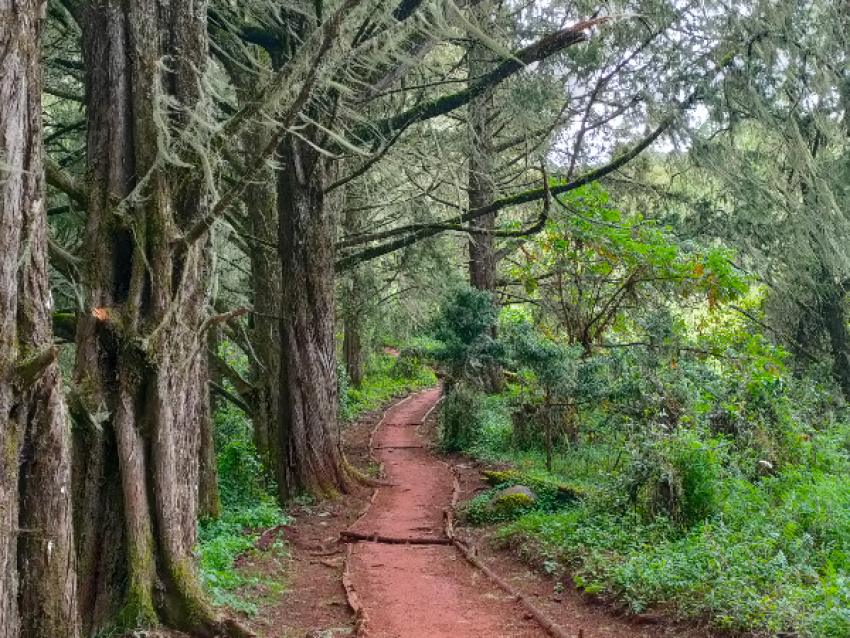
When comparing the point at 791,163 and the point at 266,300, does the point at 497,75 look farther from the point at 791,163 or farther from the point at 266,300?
the point at 266,300

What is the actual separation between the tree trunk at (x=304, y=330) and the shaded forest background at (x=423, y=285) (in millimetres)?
47

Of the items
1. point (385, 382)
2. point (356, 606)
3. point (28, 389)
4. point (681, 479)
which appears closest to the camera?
point (28, 389)

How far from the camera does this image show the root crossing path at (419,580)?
6.41 m

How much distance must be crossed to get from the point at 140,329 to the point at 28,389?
151 cm

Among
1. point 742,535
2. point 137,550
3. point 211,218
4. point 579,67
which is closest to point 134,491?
point 137,550

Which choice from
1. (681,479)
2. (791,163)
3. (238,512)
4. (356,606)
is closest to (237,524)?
(238,512)

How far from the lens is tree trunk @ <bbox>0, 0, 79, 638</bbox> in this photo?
3.73m

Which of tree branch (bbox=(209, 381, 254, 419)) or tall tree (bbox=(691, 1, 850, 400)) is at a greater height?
tall tree (bbox=(691, 1, 850, 400))

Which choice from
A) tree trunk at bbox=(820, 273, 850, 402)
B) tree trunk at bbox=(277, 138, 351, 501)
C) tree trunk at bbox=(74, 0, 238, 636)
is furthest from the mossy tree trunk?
tree trunk at bbox=(74, 0, 238, 636)

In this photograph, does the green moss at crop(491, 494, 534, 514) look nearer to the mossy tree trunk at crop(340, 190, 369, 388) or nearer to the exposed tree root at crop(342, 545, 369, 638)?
the exposed tree root at crop(342, 545, 369, 638)

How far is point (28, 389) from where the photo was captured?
12.9ft

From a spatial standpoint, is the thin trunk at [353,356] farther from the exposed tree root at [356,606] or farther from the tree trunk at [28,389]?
the tree trunk at [28,389]

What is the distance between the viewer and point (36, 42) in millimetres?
4129

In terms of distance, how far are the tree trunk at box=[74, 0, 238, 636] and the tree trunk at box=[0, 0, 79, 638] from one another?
3.29 feet
